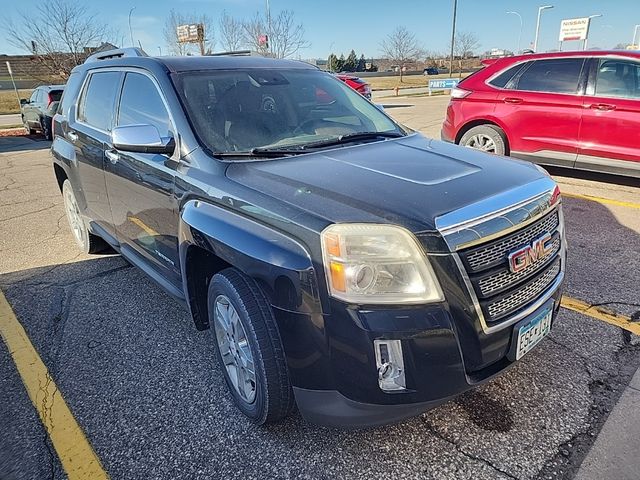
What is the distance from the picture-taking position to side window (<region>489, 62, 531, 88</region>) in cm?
693

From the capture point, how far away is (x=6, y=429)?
247 centimetres

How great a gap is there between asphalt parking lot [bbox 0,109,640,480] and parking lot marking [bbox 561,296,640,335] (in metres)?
0.06

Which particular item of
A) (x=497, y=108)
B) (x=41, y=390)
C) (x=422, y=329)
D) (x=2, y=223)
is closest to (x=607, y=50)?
(x=497, y=108)

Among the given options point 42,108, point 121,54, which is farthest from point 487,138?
point 42,108

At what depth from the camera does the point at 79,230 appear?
16.5ft

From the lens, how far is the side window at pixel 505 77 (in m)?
6.93

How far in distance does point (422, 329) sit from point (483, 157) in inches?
52.1

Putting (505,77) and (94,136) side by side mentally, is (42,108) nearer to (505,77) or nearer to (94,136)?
(94,136)

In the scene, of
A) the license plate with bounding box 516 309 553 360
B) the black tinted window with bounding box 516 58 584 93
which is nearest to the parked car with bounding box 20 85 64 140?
the black tinted window with bounding box 516 58 584 93

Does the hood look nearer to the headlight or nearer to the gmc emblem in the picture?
the headlight

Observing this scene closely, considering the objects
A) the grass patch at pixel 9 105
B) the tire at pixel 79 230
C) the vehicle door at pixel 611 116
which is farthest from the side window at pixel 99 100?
the grass patch at pixel 9 105

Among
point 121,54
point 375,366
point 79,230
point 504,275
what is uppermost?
point 121,54

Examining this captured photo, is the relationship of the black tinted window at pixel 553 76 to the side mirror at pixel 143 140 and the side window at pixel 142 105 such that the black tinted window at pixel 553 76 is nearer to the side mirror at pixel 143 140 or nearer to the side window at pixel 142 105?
the side window at pixel 142 105

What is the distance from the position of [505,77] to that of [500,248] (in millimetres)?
5941
